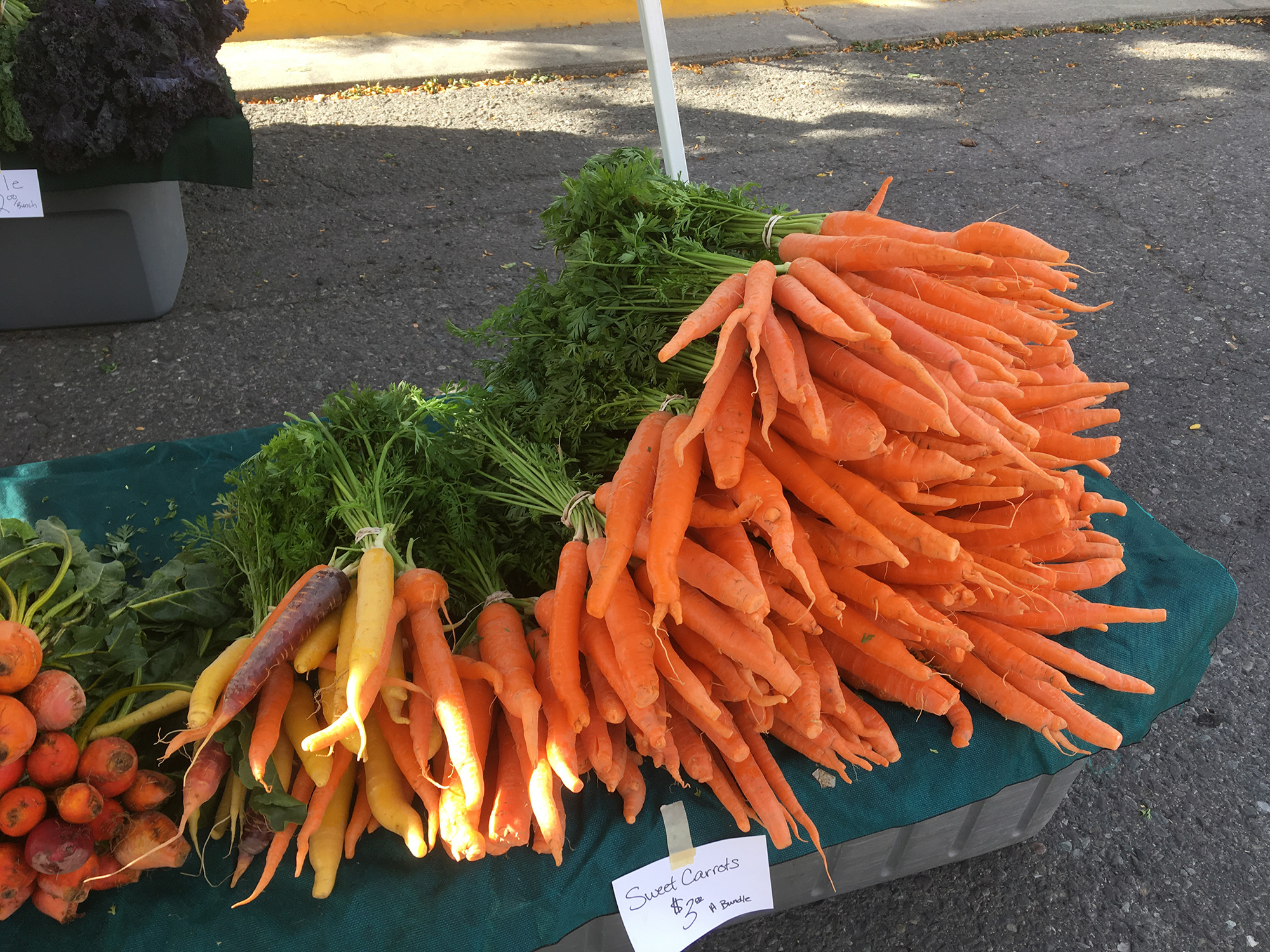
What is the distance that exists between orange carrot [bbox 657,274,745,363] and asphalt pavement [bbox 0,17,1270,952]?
1307 millimetres

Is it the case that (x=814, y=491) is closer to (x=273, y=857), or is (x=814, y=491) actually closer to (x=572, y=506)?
(x=572, y=506)

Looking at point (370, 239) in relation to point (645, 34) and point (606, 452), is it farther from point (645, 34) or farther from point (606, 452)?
point (606, 452)

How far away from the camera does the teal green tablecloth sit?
131 cm

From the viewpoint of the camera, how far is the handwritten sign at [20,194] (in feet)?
8.95

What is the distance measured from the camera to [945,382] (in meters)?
1.42

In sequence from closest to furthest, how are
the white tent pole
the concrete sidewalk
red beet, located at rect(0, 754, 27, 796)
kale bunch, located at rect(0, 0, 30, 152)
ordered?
red beet, located at rect(0, 754, 27, 796), the white tent pole, kale bunch, located at rect(0, 0, 30, 152), the concrete sidewalk

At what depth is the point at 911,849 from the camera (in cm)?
169

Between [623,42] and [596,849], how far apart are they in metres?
6.80

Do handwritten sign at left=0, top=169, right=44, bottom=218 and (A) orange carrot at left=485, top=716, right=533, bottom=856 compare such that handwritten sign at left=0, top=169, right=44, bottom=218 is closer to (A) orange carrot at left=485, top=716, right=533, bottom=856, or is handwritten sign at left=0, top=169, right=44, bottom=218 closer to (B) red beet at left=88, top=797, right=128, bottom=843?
(B) red beet at left=88, top=797, right=128, bottom=843

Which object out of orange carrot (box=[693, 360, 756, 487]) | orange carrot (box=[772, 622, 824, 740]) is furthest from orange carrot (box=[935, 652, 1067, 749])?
orange carrot (box=[693, 360, 756, 487])

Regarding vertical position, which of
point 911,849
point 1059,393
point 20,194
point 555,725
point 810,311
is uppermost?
point 20,194

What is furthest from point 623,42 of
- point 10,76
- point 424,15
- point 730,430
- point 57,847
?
point 57,847

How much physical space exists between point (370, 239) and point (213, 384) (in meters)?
1.40

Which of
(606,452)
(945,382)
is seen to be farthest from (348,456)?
(945,382)
